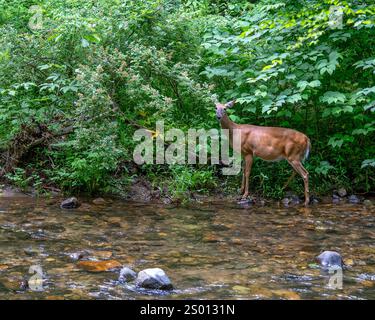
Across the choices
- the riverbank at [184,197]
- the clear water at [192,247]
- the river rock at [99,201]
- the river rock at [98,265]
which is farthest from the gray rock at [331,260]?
the river rock at [99,201]

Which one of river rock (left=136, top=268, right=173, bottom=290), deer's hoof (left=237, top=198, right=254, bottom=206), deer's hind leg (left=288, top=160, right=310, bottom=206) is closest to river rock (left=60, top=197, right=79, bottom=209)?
deer's hoof (left=237, top=198, right=254, bottom=206)

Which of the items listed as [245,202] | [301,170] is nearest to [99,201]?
[245,202]

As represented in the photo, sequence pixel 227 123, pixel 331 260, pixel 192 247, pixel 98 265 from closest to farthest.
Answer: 1. pixel 98 265
2. pixel 331 260
3. pixel 192 247
4. pixel 227 123

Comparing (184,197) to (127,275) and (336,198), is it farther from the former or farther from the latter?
(127,275)

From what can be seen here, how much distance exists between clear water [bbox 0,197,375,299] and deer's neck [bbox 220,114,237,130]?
1325 mm

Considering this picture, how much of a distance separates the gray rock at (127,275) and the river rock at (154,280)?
0.43 ft

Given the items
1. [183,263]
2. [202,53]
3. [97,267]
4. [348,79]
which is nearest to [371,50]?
[348,79]

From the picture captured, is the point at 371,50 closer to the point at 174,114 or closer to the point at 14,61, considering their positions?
the point at 174,114

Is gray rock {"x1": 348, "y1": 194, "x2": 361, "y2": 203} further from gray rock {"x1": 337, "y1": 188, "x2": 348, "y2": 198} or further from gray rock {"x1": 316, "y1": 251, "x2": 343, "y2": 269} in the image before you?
gray rock {"x1": 316, "y1": 251, "x2": 343, "y2": 269}

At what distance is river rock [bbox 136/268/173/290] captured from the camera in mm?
4277

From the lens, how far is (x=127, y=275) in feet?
14.7

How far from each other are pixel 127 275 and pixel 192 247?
4.13ft

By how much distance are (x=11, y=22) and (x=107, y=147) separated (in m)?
5.12

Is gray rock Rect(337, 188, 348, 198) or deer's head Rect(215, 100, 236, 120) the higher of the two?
deer's head Rect(215, 100, 236, 120)
